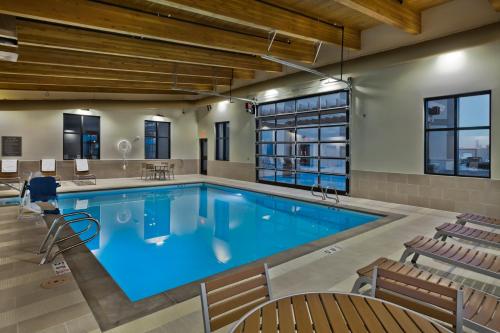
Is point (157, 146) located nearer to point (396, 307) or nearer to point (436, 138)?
point (436, 138)

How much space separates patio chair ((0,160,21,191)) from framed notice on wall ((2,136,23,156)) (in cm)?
73

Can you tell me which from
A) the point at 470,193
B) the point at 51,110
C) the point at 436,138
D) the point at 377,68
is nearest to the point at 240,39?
the point at 377,68

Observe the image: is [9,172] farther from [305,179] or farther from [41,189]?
[305,179]

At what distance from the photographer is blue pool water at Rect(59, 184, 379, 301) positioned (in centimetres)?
401

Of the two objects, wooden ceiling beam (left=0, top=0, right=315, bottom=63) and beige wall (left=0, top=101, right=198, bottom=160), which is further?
beige wall (left=0, top=101, right=198, bottom=160)

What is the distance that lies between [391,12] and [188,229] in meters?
5.44

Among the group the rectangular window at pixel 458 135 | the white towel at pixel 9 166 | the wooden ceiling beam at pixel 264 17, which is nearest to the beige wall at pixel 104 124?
the white towel at pixel 9 166

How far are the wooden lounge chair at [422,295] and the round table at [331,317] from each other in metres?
0.22

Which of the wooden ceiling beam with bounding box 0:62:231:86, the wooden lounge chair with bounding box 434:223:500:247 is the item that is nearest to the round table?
the wooden lounge chair with bounding box 434:223:500:247

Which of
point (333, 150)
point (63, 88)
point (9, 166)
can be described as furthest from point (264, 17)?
point (9, 166)

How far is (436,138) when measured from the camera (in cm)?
665

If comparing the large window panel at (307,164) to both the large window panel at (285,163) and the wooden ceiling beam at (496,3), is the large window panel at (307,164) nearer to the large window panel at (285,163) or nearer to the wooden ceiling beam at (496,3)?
the large window panel at (285,163)

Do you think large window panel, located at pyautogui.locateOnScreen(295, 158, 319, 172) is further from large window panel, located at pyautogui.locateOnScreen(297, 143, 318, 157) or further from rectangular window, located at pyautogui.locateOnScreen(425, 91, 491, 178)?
rectangular window, located at pyautogui.locateOnScreen(425, 91, 491, 178)

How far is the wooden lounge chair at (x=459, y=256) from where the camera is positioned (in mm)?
2613
